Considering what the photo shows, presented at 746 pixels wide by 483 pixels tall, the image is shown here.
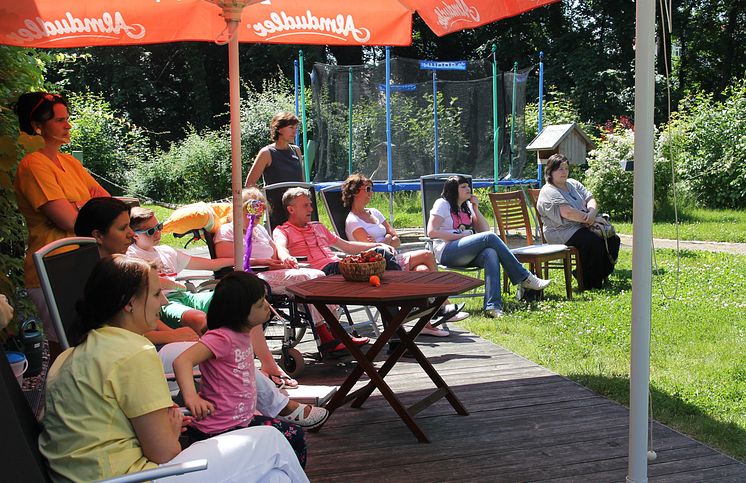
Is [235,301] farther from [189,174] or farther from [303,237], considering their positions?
[189,174]

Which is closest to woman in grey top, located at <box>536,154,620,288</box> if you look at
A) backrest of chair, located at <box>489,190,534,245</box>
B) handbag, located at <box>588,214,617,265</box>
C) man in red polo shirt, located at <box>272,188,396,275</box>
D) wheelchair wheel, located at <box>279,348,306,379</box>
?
handbag, located at <box>588,214,617,265</box>

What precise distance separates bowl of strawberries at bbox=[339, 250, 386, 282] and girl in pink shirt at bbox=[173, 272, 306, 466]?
1.26 meters

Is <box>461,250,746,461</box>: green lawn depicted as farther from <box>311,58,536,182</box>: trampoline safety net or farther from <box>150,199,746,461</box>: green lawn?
<box>311,58,536,182</box>: trampoline safety net

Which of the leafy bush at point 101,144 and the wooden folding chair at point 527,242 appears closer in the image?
the wooden folding chair at point 527,242

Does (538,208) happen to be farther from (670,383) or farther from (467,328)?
(670,383)

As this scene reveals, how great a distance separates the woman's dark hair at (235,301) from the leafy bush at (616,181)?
11471 millimetres

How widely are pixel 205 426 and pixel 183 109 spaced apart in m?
27.2

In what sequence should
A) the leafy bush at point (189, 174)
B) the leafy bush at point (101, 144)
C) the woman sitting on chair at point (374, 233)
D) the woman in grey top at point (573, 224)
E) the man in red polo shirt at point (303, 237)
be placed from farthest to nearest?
the leafy bush at point (189, 174)
the leafy bush at point (101, 144)
the woman in grey top at point (573, 224)
the woman sitting on chair at point (374, 233)
the man in red polo shirt at point (303, 237)

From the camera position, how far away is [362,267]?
169 inches

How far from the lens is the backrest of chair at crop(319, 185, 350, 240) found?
21.5 ft

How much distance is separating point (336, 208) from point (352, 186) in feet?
1.16

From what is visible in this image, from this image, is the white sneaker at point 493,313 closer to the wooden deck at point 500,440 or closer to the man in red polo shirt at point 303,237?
the man in red polo shirt at point 303,237

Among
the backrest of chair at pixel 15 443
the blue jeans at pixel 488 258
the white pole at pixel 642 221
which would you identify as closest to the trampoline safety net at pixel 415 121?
the blue jeans at pixel 488 258

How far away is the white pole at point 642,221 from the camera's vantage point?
2.79 metres
